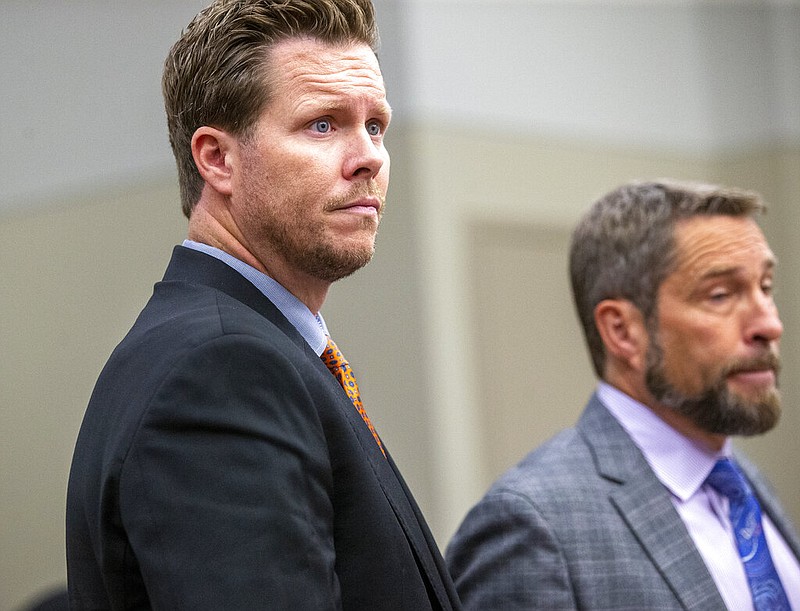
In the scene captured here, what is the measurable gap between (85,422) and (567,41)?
442 cm

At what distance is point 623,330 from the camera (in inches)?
99.3

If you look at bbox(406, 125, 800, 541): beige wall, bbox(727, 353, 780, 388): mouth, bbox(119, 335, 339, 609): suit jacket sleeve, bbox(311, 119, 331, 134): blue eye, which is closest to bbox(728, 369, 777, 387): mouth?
bbox(727, 353, 780, 388): mouth

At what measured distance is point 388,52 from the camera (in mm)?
4977

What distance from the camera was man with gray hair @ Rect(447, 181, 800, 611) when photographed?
2139 mm

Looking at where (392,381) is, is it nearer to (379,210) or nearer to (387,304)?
(387,304)

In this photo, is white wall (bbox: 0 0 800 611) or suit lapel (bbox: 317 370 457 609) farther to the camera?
white wall (bbox: 0 0 800 611)

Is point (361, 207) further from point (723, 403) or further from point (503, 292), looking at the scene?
point (503, 292)

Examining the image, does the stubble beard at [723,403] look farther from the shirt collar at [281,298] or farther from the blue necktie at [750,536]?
the shirt collar at [281,298]

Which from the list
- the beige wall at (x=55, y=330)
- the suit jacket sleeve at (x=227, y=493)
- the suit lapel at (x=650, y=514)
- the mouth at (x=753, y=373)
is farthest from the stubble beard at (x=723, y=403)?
the beige wall at (x=55, y=330)

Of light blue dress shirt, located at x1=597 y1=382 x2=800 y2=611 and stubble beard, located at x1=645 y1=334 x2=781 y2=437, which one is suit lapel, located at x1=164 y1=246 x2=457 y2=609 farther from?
stubble beard, located at x1=645 y1=334 x2=781 y2=437

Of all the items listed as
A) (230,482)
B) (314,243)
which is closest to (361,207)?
(314,243)

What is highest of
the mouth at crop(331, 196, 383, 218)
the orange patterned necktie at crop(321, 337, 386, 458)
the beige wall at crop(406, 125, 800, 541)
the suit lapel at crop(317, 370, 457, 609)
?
the mouth at crop(331, 196, 383, 218)

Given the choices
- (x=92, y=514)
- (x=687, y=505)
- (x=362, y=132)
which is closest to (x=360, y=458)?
(x=92, y=514)

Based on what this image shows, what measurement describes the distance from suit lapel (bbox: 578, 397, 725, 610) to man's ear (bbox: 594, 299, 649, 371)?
143 millimetres
